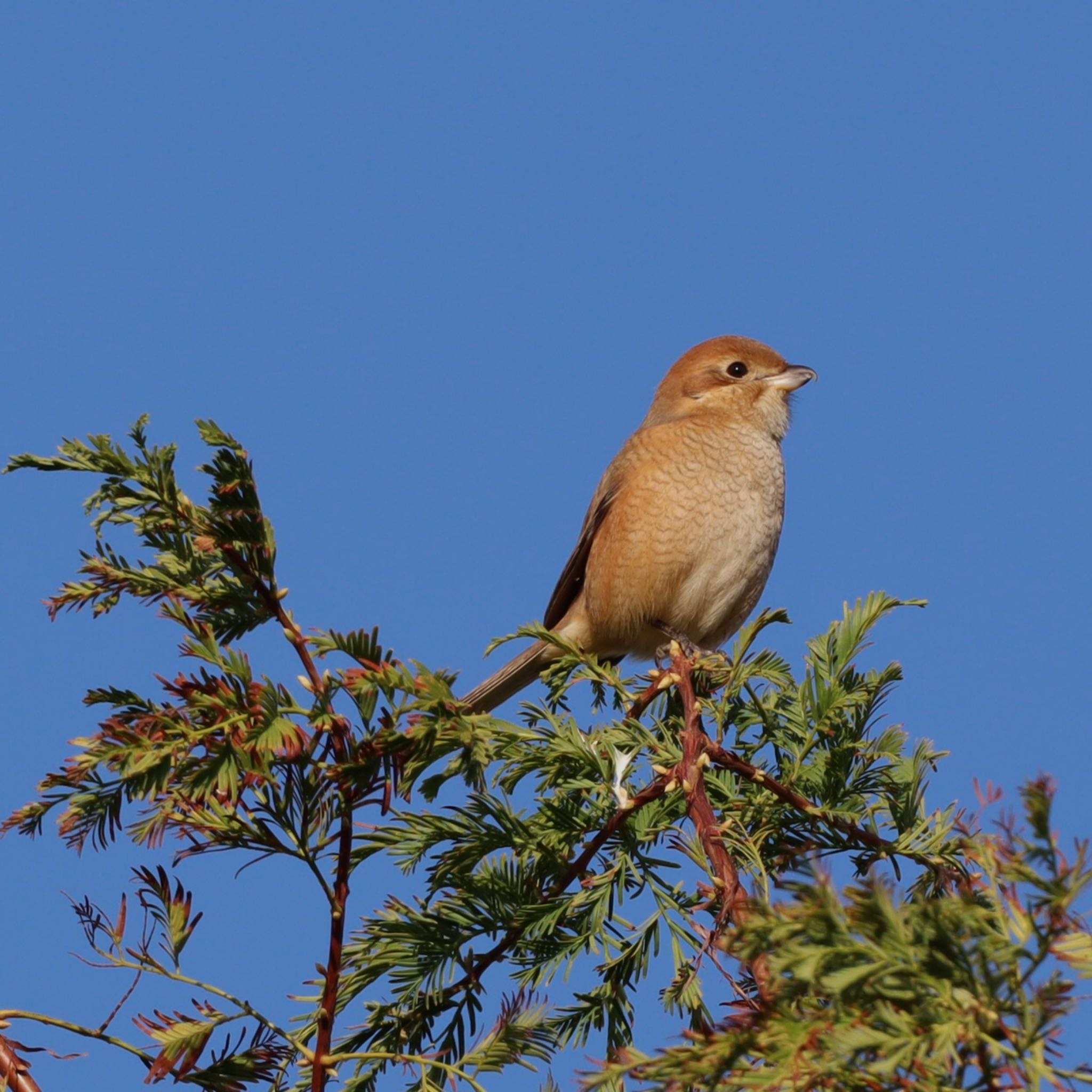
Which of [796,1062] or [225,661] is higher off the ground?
[225,661]

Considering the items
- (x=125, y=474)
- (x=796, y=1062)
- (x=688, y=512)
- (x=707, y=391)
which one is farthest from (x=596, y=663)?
(x=707, y=391)

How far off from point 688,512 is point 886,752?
2414 millimetres

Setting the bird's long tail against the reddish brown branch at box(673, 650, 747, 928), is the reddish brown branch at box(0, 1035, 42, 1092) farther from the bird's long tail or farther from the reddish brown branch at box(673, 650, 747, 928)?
the bird's long tail

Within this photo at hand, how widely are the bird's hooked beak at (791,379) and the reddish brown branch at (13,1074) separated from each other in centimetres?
462

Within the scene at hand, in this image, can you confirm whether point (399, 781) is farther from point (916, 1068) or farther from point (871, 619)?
point (871, 619)

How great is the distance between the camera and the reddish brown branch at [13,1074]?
78.4 inches

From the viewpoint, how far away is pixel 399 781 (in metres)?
2.35

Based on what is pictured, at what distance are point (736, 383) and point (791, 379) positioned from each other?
0.24m

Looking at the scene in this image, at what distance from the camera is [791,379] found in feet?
20.0

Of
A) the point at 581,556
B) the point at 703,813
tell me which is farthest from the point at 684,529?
the point at 703,813

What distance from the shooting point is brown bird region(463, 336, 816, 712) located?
5434 mm

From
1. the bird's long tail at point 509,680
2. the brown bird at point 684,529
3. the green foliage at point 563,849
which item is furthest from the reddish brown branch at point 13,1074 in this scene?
A: the bird's long tail at point 509,680

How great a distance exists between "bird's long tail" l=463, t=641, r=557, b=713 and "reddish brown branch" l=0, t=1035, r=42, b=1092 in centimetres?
358

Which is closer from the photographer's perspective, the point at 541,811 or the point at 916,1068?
the point at 916,1068
